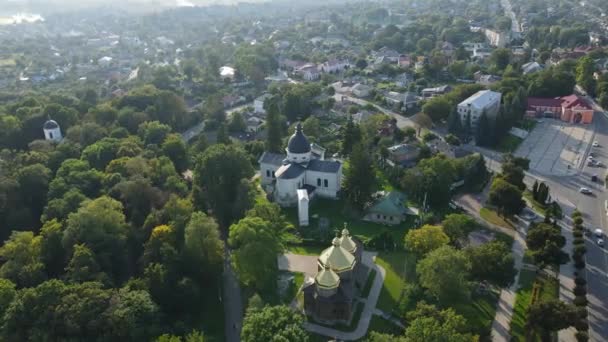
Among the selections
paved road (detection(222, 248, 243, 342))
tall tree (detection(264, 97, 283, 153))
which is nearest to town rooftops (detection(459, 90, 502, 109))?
tall tree (detection(264, 97, 283, 153))

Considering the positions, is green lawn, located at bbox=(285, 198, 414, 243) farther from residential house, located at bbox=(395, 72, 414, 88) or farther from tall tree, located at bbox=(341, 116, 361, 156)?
residential house, located at bbox=(395, 72, 414, 88)

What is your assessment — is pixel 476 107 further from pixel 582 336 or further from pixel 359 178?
pixel 582 336

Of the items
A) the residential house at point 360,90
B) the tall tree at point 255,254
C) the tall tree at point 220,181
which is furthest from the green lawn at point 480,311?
the residential house at point 360,90

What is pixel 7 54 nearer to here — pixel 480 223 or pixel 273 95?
pixel 273 95

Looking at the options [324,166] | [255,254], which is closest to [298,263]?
[255,254]

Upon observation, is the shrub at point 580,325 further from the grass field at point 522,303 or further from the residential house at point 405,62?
the residential house at point 405,62

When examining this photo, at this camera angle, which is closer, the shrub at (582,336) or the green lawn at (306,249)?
the shrub at (582,336)
